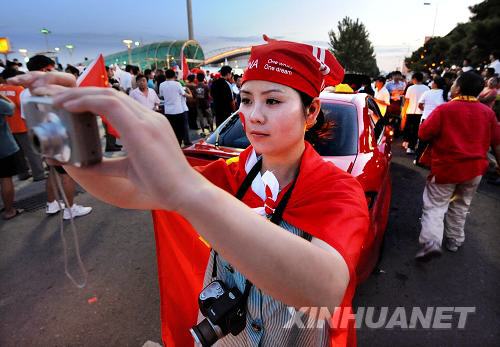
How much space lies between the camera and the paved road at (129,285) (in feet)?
8.17

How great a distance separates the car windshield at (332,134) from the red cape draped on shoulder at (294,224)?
1665 mm

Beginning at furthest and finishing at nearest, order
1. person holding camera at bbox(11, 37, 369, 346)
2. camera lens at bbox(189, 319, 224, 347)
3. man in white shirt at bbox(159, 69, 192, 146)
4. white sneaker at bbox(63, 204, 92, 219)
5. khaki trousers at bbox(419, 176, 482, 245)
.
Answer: man in white shirt at bbox(159, 69, 192, 146) → white sneaker at bbox(63, 204, 92, 219) → khaki trousers at bbox(419, 176, 482, 245) → camera lens at bbox(189, 319, 224, 347) → person holding camera at bbox(11, 37, 369, 346)

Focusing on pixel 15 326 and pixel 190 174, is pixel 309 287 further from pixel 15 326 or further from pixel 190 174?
pixel 15 326

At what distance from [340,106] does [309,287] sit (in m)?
3.10

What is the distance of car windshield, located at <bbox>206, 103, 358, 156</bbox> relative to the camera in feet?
9.71

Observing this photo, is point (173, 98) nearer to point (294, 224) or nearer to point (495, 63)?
point (294, 224)

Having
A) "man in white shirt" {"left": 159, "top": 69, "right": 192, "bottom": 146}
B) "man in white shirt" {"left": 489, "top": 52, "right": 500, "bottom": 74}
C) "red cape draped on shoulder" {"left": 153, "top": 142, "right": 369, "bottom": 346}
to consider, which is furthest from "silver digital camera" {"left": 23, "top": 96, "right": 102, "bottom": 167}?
"man in white shirt" {"left": 489, "top": 52, "right": 500, "bottom": 74}

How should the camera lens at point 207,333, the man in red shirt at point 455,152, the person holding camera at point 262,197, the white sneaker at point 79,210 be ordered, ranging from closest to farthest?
the person holding camera at point 262,197 → the camera lens at point 207,333 → the man in red shirt at point 455,152 → the white sneaker at point 79,210

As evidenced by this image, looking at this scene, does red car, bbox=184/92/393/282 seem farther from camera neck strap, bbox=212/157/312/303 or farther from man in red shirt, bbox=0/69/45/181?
man in red shirt, bbox=0/69/45/181

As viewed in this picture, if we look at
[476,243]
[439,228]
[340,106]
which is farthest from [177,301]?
[476,243]

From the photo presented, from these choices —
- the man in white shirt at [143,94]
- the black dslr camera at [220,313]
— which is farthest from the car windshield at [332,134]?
the man in white shirt at [143,94]

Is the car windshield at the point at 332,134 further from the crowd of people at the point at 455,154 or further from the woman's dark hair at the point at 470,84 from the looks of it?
the woman's dark hair at the point at 470,84

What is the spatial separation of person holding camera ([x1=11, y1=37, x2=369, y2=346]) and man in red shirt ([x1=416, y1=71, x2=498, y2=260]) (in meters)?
2.37

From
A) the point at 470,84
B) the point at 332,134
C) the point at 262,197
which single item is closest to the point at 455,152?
the point at 470,84
